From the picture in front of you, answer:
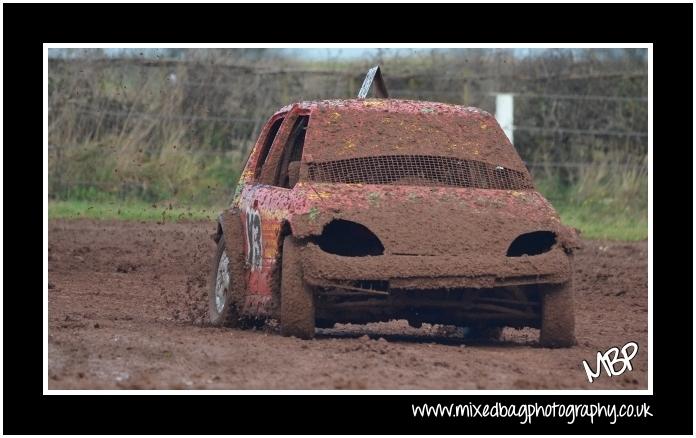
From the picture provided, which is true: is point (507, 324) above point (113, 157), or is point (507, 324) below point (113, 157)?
below

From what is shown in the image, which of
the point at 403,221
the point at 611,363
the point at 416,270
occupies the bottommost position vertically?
the point at 611,363

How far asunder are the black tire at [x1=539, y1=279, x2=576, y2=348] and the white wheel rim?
2383 millimetres

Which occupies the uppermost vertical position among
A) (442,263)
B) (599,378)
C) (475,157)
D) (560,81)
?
(560,81)

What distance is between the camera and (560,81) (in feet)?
76.9

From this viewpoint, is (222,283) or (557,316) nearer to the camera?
(557,316)

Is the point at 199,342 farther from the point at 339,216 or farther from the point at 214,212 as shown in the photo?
the point at 214,212

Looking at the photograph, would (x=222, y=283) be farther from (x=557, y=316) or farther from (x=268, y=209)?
(x=557, y=316)

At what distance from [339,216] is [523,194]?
1411mm

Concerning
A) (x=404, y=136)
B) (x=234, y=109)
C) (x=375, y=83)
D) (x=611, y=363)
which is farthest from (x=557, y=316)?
(x=234, y=109)

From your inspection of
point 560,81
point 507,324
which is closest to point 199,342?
point 507,324

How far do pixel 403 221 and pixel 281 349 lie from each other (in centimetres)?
113

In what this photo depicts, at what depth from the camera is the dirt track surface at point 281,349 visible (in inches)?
292

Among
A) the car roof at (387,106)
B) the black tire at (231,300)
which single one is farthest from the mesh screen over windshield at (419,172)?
the black tire at (231,300)

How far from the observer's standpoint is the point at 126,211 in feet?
69.0
